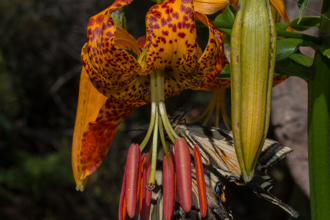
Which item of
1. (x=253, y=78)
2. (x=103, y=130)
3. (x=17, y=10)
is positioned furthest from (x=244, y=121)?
(x=17, y=10)

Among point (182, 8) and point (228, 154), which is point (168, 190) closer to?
point (228, 154)

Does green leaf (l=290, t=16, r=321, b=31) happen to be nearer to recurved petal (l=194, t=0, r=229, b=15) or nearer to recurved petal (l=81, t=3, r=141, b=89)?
recurved petal (l=194, t=0, r=229, b=15)

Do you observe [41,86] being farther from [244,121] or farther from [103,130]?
[244,121]

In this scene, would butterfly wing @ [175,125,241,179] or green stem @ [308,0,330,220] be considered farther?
butterfly wing @ [175,125,241,179]

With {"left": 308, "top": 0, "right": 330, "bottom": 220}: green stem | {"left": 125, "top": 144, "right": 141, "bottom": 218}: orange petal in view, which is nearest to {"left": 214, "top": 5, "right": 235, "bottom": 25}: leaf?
{"left": 308, "top": 0, "right": 330, "bottom": 220}: green stem

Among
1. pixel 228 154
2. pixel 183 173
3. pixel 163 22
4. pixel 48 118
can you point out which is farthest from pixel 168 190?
pixel 48 118

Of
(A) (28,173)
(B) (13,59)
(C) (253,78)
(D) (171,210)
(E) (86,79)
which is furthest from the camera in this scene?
(B) (13,59)

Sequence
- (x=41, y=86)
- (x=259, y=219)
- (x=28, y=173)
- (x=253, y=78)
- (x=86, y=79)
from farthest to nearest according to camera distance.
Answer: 1. (x=41, y=86)
2. (x=28, y=173)
3. (x=259, y=219)
4. (x=86, y=79)
5. (x=253, y=78)
